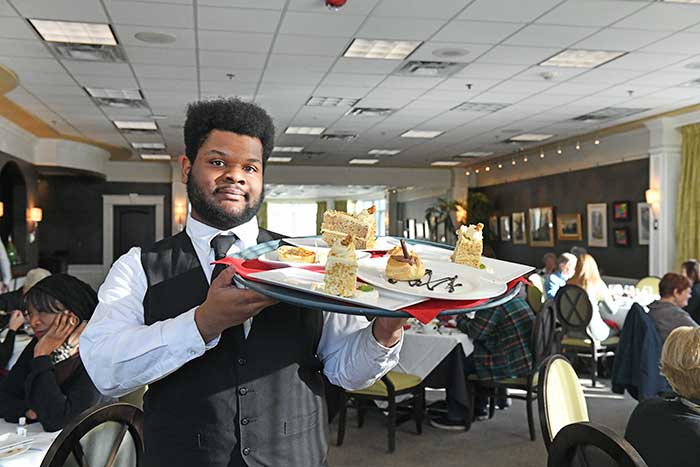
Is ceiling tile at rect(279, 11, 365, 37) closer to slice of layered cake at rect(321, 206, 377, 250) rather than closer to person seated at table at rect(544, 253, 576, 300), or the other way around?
person seated at table at rect(544, 253, 576, 300)

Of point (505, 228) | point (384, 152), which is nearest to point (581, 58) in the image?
point (384, 152)

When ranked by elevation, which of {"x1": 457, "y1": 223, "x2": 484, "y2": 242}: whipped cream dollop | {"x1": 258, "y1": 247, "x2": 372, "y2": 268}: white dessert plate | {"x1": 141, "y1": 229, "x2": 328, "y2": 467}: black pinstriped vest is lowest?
{"x1": 141, "y1": 229, "x2": 328, "y2": 467}: black pinstriped vest

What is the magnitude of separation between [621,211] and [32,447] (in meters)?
11.2

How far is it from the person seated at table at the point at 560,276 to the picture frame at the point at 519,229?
7070 mm

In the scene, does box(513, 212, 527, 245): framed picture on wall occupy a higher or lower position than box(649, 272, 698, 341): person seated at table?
higher

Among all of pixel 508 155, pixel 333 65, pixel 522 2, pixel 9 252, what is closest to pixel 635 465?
pixel 522 2

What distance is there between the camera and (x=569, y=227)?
44.2 ft

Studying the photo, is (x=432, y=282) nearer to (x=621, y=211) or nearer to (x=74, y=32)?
(x=74, y=32)

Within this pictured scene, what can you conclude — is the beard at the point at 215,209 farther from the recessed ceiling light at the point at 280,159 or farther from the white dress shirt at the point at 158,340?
the recessed ceiling light at the point at 280,159

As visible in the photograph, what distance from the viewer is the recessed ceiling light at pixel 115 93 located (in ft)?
28.4

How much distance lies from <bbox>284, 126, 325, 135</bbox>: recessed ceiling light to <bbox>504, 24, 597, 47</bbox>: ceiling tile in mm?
5634

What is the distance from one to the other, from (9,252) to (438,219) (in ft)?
38.2

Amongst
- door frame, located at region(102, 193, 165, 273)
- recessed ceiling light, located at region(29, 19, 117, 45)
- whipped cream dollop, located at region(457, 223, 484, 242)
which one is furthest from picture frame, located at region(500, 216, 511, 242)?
whipped cream dollop, located at region(457, 223, 484, 242)

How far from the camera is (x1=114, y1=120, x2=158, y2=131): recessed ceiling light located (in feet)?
36.8
